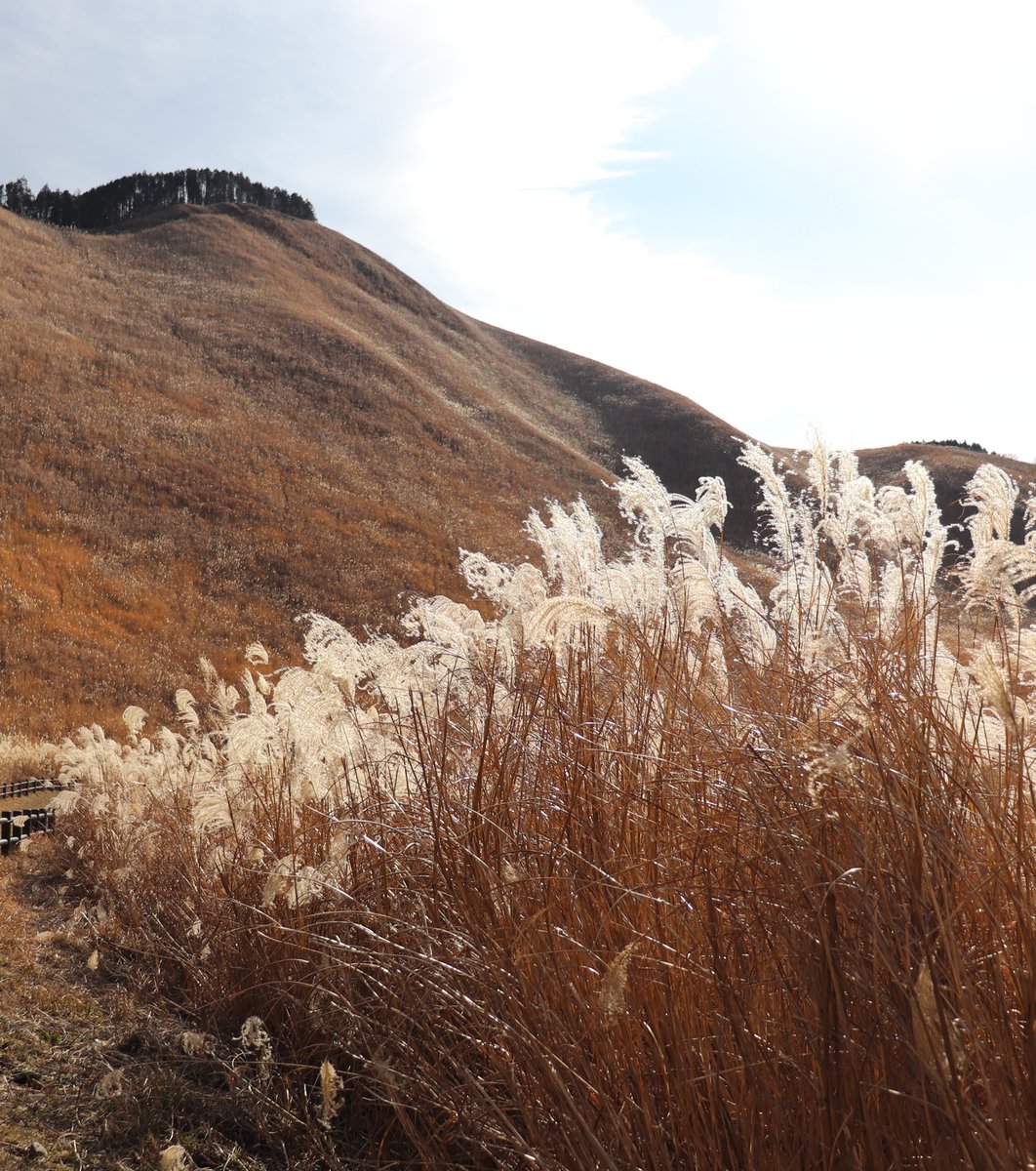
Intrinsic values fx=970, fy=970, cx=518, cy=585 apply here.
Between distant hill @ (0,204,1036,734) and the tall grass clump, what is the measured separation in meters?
13.2

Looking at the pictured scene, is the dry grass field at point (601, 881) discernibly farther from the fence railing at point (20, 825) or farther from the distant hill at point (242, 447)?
the distant hill at point (242, 447)

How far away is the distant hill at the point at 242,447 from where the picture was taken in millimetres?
21766

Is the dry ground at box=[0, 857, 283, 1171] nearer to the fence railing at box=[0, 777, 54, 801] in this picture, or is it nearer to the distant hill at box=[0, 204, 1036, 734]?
the fence railing at box=[0, 777, 54, 801]

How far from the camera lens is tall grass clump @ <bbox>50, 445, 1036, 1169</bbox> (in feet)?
4.80

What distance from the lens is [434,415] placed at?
148ft

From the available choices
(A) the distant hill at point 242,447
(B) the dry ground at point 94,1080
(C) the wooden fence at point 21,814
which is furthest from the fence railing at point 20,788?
(A) the distant hill at point 242,447

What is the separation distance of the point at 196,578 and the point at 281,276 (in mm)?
36772

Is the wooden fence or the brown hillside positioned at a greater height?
the brown hillside

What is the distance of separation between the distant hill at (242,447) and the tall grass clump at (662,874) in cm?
1321

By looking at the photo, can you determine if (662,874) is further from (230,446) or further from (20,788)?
(230,446)

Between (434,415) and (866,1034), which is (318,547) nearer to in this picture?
(434,415)

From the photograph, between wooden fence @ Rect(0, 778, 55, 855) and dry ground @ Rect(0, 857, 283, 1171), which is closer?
dry ground @ Rect(0, 857, 283, 1171)

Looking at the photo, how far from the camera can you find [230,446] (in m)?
33.4

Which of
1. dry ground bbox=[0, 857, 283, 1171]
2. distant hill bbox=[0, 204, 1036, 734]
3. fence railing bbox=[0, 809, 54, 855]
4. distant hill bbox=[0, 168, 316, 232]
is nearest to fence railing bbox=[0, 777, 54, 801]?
fence railing bbox=[0, 809, 54, 855]
